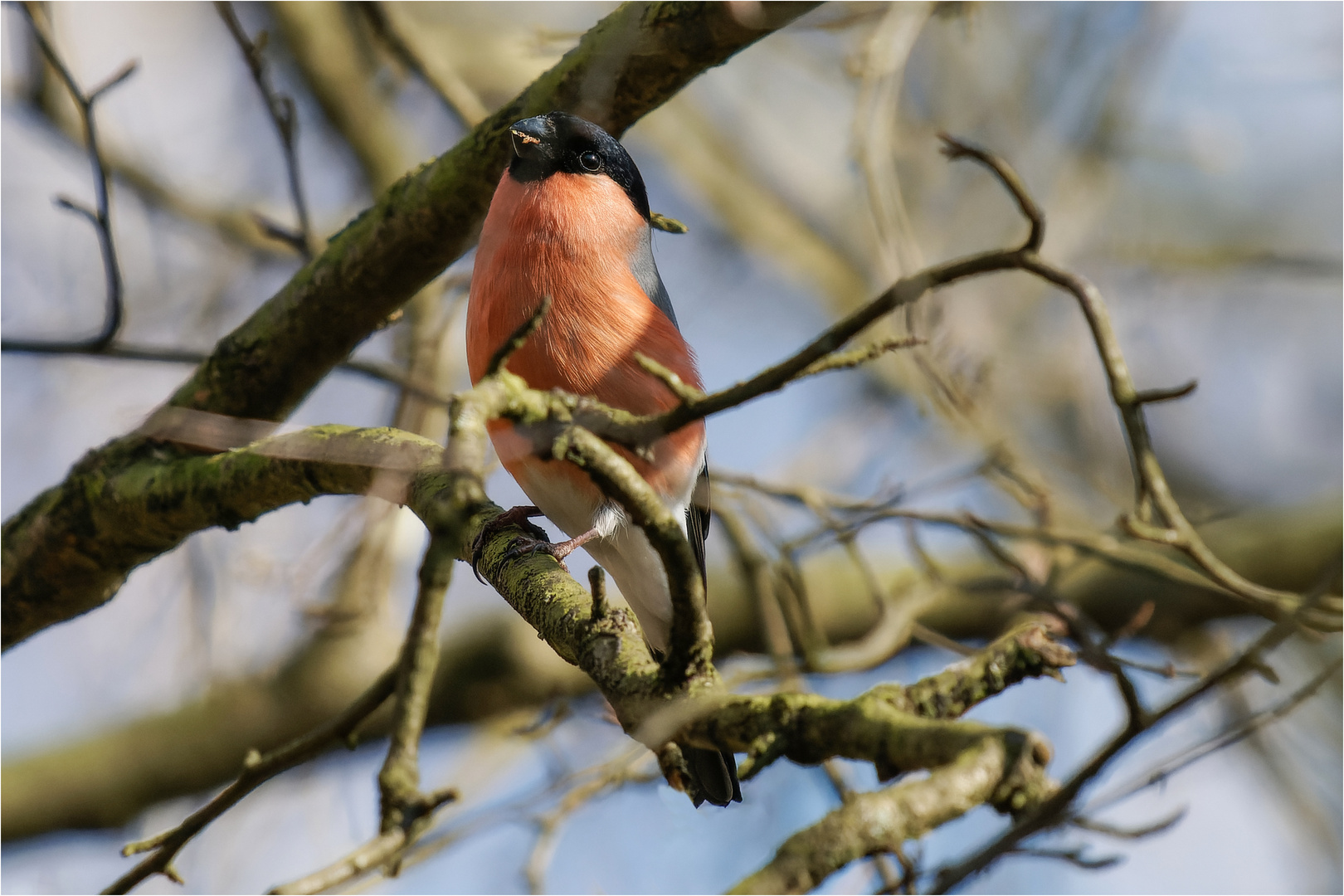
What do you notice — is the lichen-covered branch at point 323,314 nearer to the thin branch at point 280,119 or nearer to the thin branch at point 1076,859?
the thin branch at point 280,119

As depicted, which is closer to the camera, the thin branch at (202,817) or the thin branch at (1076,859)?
the thin branch at (1076,859)

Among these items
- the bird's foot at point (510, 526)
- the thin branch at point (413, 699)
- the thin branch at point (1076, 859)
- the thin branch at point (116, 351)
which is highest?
the thin branch at point (116, 351)

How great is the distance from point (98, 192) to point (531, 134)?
144 cm

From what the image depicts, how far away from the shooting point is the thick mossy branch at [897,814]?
52.6 inches

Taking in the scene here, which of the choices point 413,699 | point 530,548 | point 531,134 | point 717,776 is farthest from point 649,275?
point 413,699

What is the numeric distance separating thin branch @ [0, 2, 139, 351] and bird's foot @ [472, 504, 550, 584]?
4.87ft

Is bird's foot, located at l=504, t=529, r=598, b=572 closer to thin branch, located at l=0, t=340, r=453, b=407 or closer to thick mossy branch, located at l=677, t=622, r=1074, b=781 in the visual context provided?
thin branch, located at l=0, t=340, r=453, b=407

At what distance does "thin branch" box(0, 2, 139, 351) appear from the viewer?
3375mm

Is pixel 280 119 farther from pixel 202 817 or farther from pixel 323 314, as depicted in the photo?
pixel 202 817

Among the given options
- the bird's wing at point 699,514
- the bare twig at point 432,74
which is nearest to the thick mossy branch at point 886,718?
the bird's wing at point 699,514

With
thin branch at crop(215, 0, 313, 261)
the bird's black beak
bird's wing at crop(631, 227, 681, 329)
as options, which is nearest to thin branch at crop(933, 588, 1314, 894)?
bird's wing at crop(631, 227, 681, 329)

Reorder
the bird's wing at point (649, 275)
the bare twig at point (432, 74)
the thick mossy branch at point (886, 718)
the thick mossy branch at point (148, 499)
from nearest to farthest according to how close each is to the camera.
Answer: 1. the thick mossy branch at point (886, 718)
2. the thick mossy branch at point (148, 499)
3. the bird's wing at point (649, 275)
4. the bare twig at point (432, 74)

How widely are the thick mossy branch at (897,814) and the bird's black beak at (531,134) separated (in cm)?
251

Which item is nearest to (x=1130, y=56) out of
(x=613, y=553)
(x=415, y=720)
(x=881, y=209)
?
(x=881, y=209)
